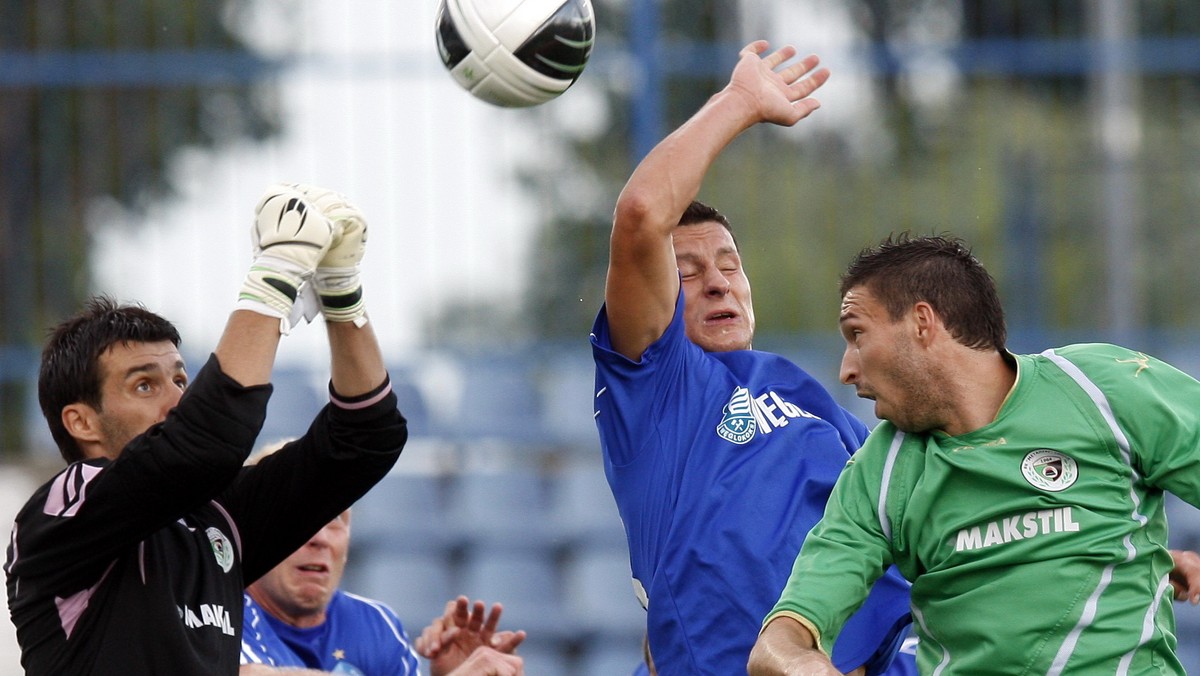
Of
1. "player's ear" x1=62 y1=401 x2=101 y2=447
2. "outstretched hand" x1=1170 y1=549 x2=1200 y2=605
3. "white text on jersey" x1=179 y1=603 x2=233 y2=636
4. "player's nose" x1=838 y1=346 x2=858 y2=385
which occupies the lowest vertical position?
"white text on jersey" x1=179 y1=603 x2=233 y2=636

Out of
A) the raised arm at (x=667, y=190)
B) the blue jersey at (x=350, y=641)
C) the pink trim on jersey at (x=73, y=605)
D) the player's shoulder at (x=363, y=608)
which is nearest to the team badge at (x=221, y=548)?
the pink trim on jersey at (x=73, y=605)

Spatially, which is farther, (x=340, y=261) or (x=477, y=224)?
(x=477, y=224)

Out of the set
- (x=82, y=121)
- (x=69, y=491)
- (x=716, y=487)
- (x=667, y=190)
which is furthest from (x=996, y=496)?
(x=82, y=121)

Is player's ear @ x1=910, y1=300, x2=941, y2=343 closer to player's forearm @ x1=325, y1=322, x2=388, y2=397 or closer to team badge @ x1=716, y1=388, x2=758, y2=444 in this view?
team badge @ x1=716, y1=388, x2=758, y2=444

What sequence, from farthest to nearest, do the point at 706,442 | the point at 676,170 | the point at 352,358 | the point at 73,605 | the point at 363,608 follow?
the point at 363,608, the point at 706,442, the point at 676,170, the point at 352,358, the point at 73,605

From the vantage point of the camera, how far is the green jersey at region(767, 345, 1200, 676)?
3518 millimetres

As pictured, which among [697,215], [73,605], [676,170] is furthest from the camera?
[697,215]

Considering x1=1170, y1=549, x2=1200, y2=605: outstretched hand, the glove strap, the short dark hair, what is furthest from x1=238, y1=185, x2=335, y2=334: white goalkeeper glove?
x1=1170, y1=549, x2=1200, y2=605: outstretched hand

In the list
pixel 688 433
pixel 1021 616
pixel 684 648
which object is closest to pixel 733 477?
pixel 688 433

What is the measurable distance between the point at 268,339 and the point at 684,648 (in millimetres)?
1428

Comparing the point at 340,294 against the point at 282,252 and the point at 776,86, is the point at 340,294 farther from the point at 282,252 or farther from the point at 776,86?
the point at 776,86

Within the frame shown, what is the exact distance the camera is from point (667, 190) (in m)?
4.17

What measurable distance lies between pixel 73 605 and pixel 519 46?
6.24ft

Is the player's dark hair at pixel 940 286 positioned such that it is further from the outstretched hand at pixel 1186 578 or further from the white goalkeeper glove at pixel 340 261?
the white goalkeeper glove at pixel 340 261
